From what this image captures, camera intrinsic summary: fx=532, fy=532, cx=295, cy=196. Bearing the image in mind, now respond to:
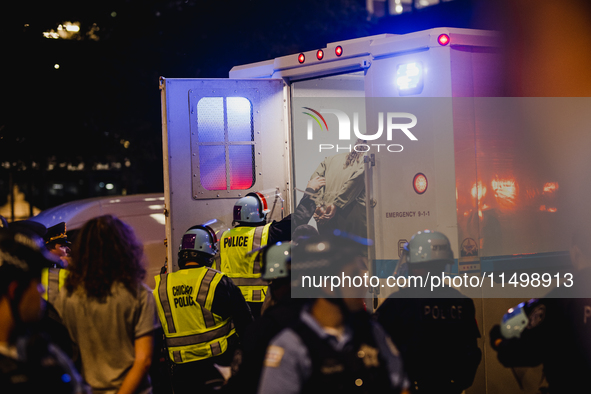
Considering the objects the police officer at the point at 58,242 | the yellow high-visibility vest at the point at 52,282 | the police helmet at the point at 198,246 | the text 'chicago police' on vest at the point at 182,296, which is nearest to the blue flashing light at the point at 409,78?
the police helmet at the point at 198,246

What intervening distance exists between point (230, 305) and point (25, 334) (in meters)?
2.27

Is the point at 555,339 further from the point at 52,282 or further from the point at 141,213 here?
the point at 141,213

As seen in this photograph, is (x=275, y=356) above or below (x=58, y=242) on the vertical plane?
below

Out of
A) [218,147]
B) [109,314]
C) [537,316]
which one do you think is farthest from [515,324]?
[218,147]

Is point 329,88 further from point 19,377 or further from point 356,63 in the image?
point 19,377

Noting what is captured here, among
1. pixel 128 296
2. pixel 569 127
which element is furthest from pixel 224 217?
pixel 569 127

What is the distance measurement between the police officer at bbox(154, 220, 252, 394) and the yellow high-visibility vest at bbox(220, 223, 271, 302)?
130 cm

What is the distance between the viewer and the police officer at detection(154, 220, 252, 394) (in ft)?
13.9

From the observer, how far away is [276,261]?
3.34 metres

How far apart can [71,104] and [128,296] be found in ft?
34.3

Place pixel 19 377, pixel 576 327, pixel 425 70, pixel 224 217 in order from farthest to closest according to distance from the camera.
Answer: pixel 224 217, pixel 425 70, pixel 576 327, pixel 19 377

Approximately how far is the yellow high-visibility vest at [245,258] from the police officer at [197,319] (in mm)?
1301

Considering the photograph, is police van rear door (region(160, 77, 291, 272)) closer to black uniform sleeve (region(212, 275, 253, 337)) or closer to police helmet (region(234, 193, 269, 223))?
police helmet (region(234, 193, 269, 223))

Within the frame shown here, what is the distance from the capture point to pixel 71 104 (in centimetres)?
1234
